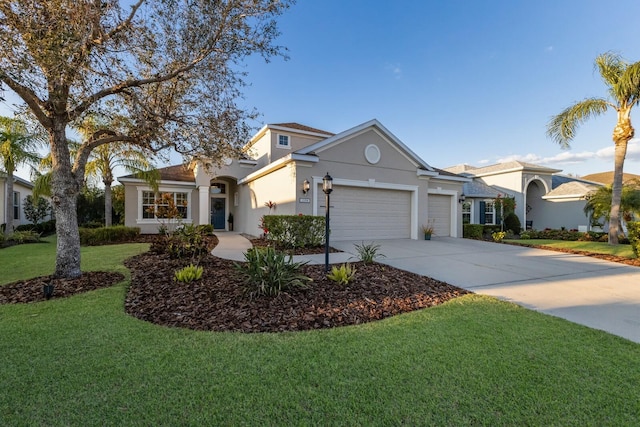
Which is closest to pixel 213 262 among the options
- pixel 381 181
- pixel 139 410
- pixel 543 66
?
pixel 139 410

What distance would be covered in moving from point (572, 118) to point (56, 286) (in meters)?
17.9

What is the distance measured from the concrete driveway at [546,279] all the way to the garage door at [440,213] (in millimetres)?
4231

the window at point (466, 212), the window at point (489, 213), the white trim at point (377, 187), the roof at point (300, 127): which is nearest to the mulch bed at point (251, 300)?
the white trim at point (377, 187)

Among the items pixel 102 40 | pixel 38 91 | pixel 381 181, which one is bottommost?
pixel 381 181

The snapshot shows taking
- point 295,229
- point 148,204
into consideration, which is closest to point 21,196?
point 148,204

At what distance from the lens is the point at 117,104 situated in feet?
23.5

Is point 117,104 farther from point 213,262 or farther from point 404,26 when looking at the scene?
point 404,26

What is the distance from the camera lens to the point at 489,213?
2075 centimetres

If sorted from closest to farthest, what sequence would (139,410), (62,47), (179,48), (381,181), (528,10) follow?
(139,410), (62,47), (179,48), (528,10), (381,181)

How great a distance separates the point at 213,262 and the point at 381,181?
7.68 metres

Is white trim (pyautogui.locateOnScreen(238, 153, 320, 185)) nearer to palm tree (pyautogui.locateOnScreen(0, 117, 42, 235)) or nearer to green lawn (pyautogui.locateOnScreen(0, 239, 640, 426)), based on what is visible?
green lawn (pyautogui.locateOnScreen(0, 239, 640, 426))

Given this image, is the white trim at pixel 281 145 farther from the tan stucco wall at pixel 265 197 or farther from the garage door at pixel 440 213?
the garage door at pixel 440 213

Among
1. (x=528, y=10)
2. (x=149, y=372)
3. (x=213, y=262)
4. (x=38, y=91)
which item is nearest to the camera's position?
(x=149, y=372)

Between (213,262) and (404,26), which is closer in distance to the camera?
(213,262)
